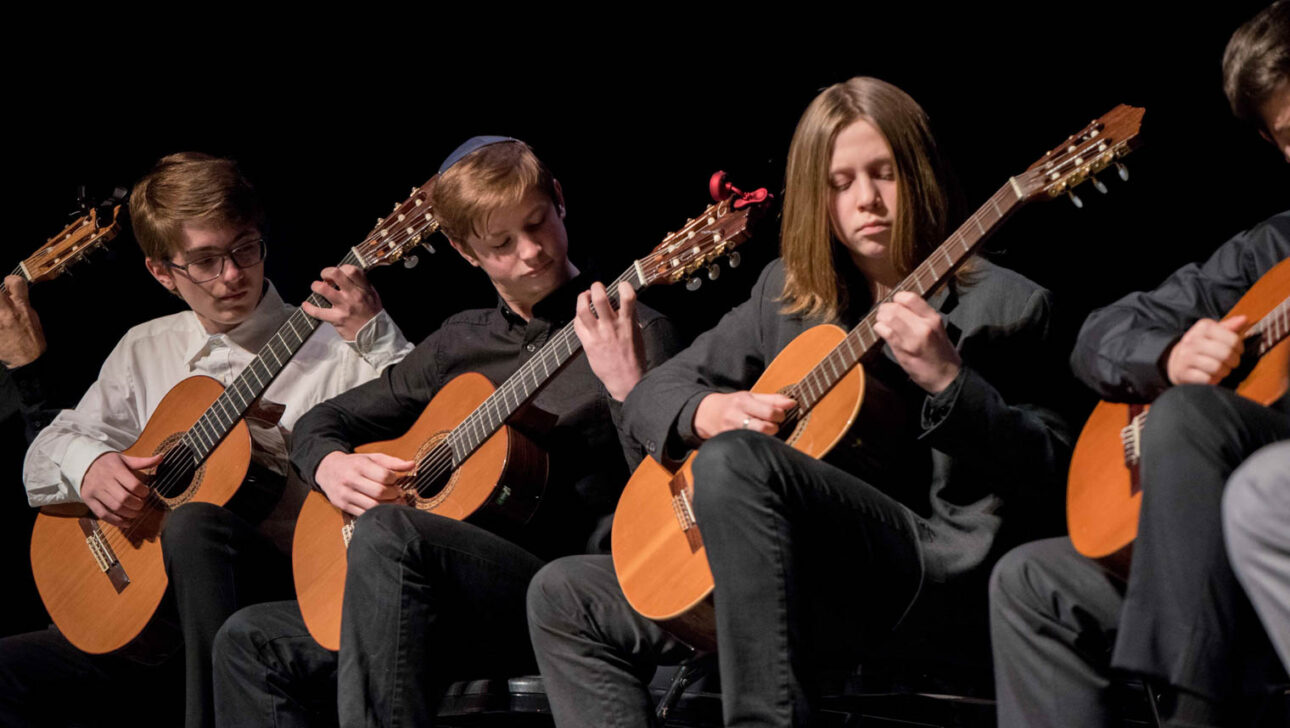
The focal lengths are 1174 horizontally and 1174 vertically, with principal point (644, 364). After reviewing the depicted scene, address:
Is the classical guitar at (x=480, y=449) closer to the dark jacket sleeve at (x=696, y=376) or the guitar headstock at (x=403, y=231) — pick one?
the dark jacket sleeve at (x=696, y=376)

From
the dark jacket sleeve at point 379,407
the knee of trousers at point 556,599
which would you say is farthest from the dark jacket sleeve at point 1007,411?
the dark jacket sleeve at point 379,407

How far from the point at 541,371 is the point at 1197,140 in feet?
4.85

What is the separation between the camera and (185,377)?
3533 mm

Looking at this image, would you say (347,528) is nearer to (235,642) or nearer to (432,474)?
(432,474)

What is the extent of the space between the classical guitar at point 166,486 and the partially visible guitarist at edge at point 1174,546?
73.9 inches

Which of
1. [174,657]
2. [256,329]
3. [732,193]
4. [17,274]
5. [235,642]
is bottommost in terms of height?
[174,657]

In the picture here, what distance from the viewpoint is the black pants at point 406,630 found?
2.31 meters

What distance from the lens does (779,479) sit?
1787mm

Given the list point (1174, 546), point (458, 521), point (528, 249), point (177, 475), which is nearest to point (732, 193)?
point (528, 249)

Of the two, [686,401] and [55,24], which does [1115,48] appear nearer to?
[686,401]

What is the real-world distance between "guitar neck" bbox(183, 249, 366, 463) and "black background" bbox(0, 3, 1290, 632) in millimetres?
691

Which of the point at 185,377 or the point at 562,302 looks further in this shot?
the point at 185,377

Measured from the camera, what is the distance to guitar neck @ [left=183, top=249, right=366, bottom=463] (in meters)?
3.18

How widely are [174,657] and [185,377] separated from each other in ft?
2.69
